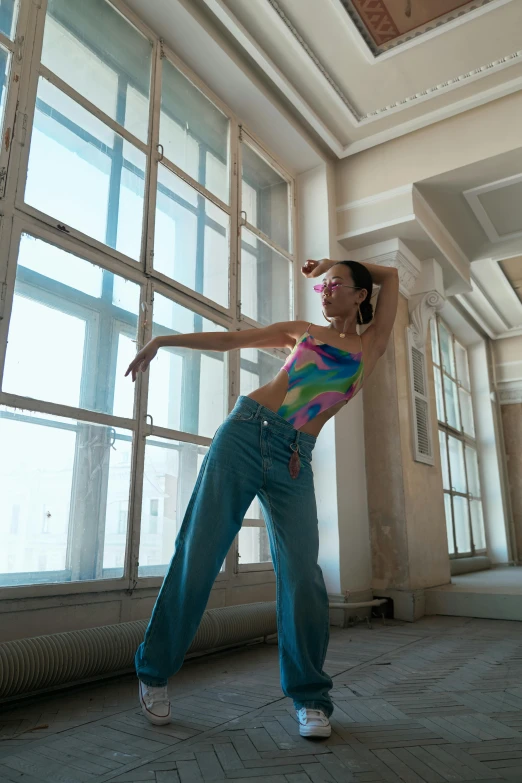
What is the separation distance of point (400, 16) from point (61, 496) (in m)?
3.44

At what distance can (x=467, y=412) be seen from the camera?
8.24 metres

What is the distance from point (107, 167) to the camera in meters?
3.08

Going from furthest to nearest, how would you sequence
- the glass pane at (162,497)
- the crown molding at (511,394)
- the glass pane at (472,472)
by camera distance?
the crown molding at (511,394) < the glass pane at (472,472) < the glass pane at (162,497)

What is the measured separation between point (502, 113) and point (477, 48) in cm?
51

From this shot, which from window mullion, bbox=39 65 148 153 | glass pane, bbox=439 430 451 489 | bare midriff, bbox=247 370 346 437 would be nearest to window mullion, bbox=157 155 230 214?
window mullion, bbox=39 65 148 153

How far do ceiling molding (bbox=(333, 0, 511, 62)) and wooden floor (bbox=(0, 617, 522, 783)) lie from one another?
3.66m

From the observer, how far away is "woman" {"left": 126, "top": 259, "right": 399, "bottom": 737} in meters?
1.70

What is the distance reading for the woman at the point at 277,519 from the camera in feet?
5.58

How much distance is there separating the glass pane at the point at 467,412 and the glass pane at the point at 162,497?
5757 mm

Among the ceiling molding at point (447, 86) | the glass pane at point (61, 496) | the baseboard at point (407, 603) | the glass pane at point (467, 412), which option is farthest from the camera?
the glass pane at point (467, 412)

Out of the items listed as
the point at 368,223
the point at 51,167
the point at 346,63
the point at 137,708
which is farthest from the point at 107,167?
the point at 137,708

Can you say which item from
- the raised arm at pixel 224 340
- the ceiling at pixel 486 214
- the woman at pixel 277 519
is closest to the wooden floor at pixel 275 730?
the woman at pixel 277 519

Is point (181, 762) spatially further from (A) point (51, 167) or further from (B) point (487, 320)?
(B) point (487, 320)

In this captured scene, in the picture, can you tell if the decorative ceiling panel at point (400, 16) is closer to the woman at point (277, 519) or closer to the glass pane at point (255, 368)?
the glass pane at point (255, 368)
